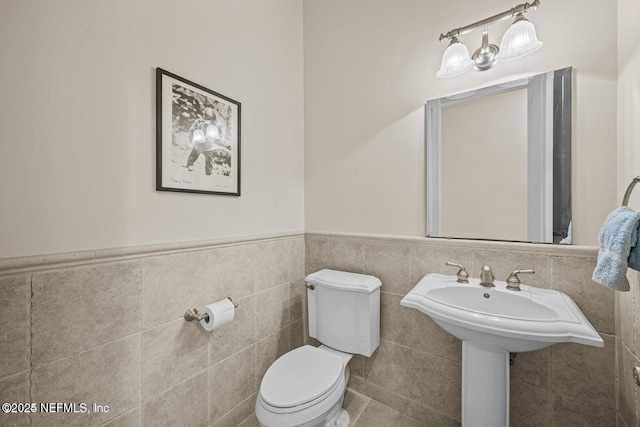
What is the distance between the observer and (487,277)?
1203mm

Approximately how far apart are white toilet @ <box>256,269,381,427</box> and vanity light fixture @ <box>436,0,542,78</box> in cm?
125

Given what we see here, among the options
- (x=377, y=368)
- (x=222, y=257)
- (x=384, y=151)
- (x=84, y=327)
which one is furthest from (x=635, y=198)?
(x=84, y=327)

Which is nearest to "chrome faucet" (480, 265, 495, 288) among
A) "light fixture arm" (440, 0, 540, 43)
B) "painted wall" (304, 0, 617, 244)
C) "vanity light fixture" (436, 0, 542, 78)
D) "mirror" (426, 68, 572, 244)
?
"mirror" (426, 68, 572, 244)

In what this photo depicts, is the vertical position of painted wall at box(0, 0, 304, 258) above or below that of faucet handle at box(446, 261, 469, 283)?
above

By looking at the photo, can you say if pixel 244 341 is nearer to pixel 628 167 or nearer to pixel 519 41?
pixel 628 167

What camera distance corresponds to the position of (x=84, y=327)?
36.6 inches

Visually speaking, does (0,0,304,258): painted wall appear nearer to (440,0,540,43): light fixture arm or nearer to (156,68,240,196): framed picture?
(156,68,240,196): framed picture

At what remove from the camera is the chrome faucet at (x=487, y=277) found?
47.3 inches

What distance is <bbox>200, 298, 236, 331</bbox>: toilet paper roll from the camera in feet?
3.94

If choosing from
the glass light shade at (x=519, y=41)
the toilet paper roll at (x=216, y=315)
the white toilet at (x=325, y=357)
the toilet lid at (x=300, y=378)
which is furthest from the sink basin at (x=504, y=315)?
the glass light shade at (x=519, y=41)

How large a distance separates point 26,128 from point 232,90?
0.88 meters

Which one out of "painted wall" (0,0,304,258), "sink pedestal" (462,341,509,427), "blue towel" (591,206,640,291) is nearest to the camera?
"blue towel" (591,206,640,291)

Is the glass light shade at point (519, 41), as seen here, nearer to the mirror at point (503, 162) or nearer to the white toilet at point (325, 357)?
the mirror at point (503, 162)

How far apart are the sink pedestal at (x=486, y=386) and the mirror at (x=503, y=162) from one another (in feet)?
1.82
